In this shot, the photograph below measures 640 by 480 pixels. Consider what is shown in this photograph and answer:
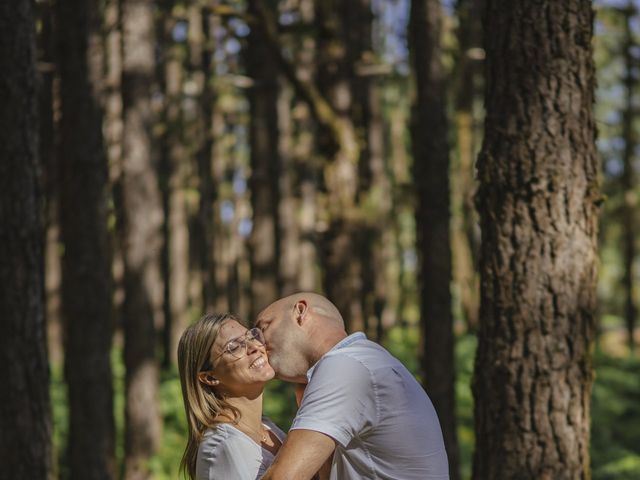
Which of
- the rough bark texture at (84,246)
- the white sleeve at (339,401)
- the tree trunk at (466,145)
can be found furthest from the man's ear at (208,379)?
the tree trunk at (466,145)

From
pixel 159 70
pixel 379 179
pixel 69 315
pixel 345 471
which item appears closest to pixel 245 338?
pixel 345 471

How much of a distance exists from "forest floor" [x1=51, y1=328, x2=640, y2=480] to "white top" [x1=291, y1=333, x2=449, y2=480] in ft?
24.8

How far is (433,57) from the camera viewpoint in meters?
10.8

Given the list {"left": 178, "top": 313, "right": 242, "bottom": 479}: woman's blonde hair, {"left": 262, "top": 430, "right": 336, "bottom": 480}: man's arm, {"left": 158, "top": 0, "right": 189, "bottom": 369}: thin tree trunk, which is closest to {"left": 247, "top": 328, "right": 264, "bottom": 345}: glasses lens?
{"left": 178, "top": 313, "right": 242, "bottom": 479}: woman's blonde hair

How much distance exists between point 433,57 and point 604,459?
20.8ft

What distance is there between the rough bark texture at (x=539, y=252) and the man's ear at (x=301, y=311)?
7.02 ft

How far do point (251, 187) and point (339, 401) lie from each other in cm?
1431

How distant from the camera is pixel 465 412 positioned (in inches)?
701

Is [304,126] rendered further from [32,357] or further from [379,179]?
[32,357]

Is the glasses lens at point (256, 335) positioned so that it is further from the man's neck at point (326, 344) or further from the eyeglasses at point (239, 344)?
the man's neck at point (326, 344)

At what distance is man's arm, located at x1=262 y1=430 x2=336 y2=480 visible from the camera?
307cm

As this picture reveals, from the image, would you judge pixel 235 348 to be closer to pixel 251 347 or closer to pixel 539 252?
pixel 251 347

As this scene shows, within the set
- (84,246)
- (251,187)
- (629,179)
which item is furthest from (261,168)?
(629,179)

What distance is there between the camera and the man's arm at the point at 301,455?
3.07 metres
